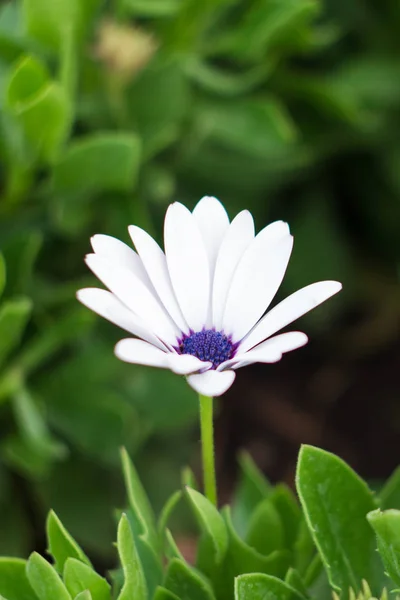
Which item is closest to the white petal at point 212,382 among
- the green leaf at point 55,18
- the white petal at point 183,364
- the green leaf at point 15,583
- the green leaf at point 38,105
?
the white petal at point 183,364

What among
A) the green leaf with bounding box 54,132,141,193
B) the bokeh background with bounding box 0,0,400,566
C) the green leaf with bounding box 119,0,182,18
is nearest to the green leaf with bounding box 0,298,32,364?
the bokeh background with bounding box 0,0,400,566

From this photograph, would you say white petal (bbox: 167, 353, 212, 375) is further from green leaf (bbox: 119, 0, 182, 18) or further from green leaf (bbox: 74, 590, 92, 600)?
green leaf (bbox: 119, 0, 182, 18)

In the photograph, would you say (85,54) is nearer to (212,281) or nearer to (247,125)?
(247,125)

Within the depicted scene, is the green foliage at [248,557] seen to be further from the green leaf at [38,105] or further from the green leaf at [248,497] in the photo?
the green leaf at [38,105]

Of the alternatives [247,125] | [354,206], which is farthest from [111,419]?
[354,206]

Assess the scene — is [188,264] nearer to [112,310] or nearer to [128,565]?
[112,310]

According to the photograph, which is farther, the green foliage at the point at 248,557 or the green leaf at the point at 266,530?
the green leaf at the point at 266,530
